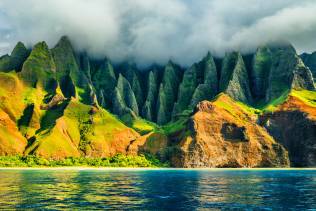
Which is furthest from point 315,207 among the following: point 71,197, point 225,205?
point 71,197

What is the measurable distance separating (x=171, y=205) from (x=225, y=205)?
10339 millimetres

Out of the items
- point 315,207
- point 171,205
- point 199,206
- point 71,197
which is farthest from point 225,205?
point 71,197

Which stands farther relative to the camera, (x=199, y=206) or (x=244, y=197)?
(x=244, y=197)

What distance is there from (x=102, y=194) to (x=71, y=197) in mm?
9260

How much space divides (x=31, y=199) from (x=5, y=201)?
5811 mm

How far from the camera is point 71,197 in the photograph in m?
92.6

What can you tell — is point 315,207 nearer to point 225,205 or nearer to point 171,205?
point 225,205

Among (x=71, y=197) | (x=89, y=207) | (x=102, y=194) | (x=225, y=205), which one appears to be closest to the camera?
(x=89, y=207)

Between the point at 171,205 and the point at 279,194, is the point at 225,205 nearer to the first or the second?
the point at 171,205

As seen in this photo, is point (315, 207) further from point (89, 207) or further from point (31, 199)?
point (31, 199)

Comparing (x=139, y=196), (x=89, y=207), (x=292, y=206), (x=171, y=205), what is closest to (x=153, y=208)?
(x=171, y=205)

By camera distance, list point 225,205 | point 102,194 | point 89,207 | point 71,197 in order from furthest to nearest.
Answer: point 102,194
point 71,197
point 225,205
point 89,207

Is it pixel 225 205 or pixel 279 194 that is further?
pixel 279 194

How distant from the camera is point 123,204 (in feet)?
269
